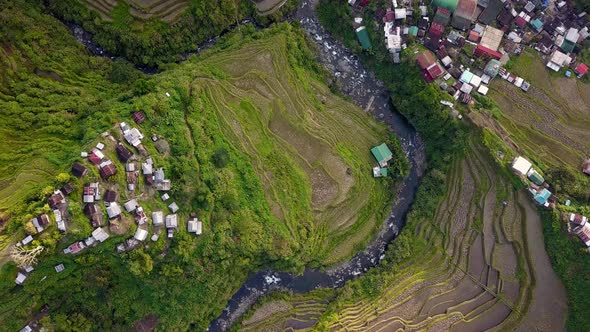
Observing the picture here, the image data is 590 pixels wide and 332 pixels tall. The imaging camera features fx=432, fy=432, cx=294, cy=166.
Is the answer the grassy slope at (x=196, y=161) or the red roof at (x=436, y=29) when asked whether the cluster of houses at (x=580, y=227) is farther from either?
the red roof at (x=436, y=29)

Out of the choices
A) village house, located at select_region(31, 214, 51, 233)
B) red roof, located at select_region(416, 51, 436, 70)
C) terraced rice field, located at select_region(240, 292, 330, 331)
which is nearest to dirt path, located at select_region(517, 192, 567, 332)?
red roof, located at select_region(416, 51, 436, 70)

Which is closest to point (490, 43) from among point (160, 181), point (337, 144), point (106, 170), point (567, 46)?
point (567, 46)

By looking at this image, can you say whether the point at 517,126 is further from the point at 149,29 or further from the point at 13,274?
the point at 13,274

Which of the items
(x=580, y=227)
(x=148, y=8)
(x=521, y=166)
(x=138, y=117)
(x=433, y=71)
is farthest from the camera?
(x=148, y=8)

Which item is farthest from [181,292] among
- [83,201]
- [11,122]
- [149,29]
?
[149,29]

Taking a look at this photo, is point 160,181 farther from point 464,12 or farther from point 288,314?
point 464,12

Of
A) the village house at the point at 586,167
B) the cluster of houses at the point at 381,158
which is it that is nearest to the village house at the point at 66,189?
the cluster of houses at the point at 381,158
